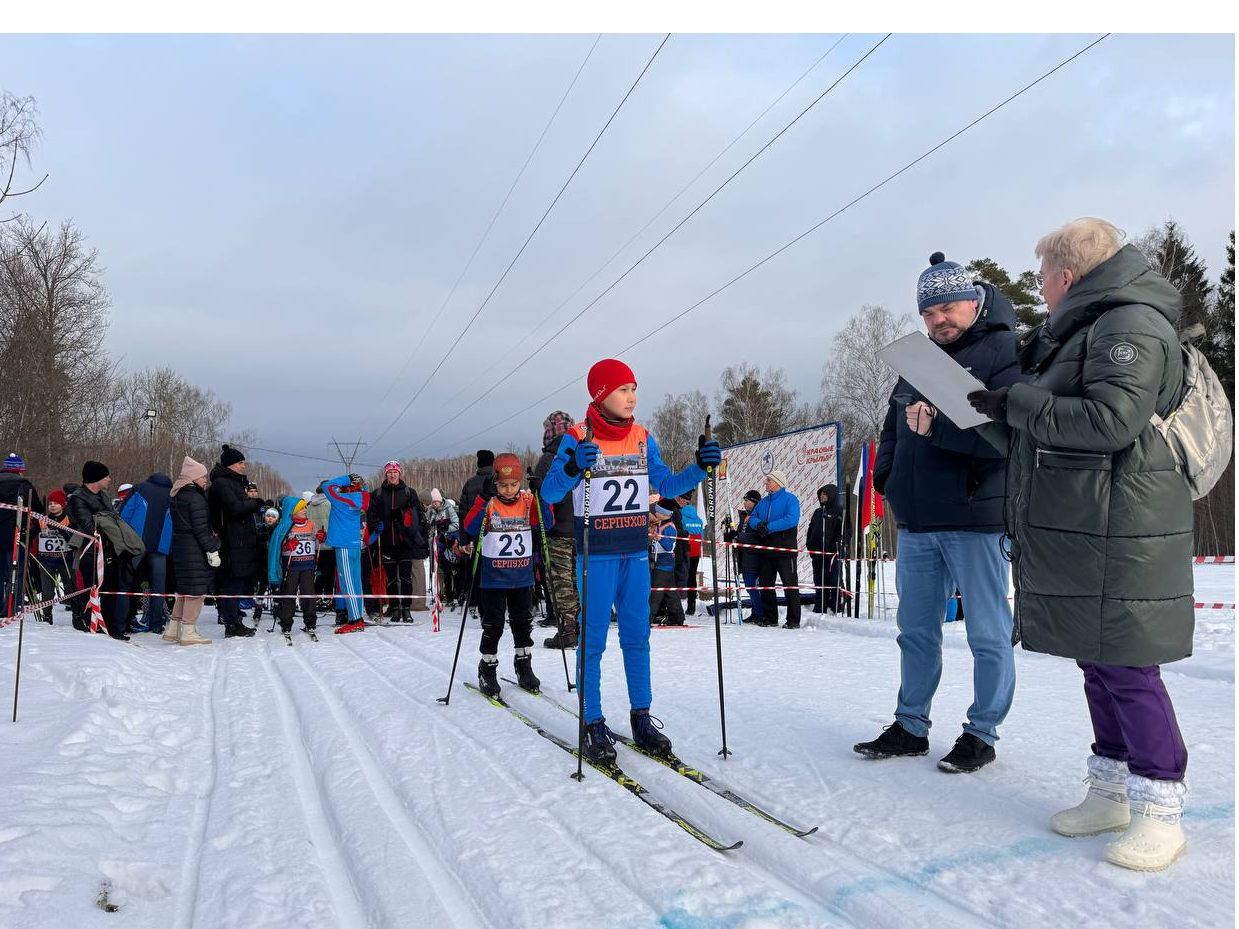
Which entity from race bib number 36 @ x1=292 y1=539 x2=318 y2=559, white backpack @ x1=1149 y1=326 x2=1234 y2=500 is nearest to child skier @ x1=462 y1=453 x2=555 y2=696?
white backpack @ x1=1149 y1=326 x2=1234 y2=500

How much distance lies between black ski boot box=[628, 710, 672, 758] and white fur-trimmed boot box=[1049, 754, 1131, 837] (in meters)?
1.77

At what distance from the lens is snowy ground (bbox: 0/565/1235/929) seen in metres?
2.53

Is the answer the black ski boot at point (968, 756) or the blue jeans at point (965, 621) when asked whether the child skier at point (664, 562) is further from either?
the black ski boot at point (968, 756)

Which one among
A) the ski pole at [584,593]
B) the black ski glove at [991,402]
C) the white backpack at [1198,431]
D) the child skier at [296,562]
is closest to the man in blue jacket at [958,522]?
the black ski glove at [991,402]

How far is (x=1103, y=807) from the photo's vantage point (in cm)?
288

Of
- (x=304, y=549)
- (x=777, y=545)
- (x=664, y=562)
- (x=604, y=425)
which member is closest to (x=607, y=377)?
(x=604, y=425)

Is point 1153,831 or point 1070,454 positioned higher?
point 1070,454

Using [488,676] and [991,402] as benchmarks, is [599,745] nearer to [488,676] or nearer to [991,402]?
[488,676]

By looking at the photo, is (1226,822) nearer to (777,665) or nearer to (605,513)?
(605,513)

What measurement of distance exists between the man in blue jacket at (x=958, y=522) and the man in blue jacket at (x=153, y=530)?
9.26 meters

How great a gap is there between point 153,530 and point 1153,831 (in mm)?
A: 10815

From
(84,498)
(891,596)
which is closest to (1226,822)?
(84,498)

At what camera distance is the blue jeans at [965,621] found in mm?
3658
